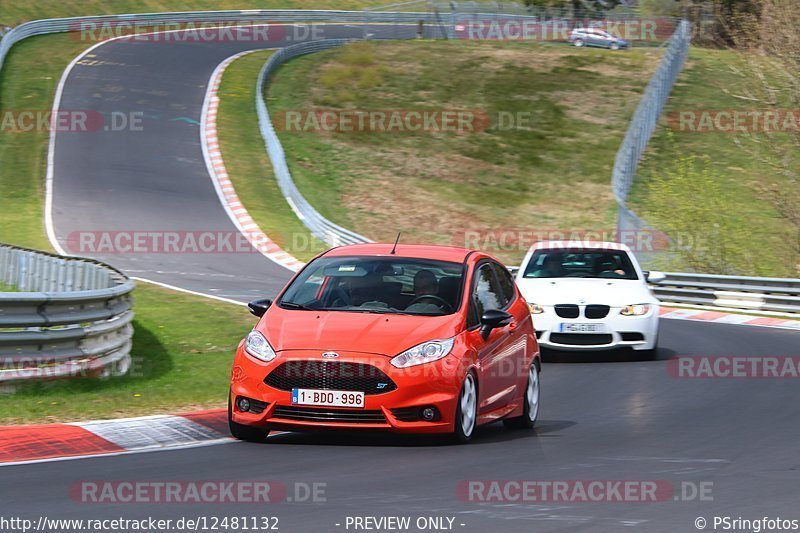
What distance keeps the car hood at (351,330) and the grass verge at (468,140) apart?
26247 mm

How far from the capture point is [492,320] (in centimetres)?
995

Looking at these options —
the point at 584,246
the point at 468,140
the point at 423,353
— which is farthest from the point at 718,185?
the point at 423,353

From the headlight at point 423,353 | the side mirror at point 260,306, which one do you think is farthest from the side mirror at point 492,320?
the side mirror at point 260,306

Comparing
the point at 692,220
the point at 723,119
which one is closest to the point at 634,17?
the point at 723,119

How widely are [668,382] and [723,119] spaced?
4338cm

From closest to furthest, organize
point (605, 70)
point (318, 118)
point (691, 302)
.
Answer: point (691, 302) → point (318, 118) → point (605, 70)

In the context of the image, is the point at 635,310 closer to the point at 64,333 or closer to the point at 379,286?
the point at 379,286

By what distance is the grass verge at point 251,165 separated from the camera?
110ft

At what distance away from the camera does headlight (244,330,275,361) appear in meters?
9.29

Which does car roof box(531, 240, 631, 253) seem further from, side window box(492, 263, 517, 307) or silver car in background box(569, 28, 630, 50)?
silver car in background box(569, 28, 630, 50)

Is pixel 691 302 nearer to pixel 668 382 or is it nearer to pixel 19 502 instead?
pixel 668 382

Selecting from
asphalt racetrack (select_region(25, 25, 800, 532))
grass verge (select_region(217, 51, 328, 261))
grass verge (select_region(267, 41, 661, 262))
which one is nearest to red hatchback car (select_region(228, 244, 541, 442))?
asphalt racetrack (select_region(25, 25, 800, 532))

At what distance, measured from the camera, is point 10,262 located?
803 inches

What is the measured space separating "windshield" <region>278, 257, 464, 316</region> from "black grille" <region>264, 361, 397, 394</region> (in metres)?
0.84
